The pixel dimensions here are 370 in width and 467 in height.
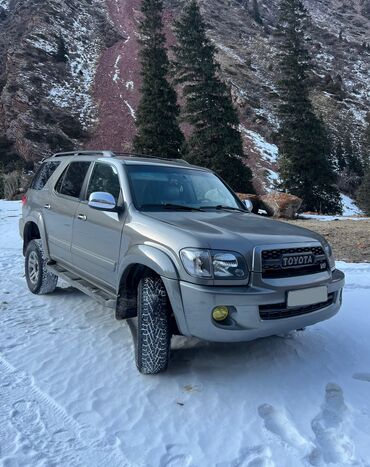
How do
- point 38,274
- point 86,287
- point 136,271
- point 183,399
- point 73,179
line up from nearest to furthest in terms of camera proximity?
1. point 183,399
2. point 136,271
3. point 86,287
4. point 73,179
5. point 38,274

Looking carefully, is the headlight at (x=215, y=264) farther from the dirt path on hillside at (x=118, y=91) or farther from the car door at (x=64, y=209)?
the dirt path on hillside at (x=118, y=91)

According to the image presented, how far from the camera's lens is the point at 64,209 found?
15.7ft

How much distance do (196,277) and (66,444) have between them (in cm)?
137

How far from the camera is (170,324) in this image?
11.0 feet

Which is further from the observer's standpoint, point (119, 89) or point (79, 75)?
point (119, 89)

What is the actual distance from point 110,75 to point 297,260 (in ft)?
176

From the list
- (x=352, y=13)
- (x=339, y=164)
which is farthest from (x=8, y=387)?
(x=352, y=13)

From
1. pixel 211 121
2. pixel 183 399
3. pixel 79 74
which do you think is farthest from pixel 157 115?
pixel 79 74

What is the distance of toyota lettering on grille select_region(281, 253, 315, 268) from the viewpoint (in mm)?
3188

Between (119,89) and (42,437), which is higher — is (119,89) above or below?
above

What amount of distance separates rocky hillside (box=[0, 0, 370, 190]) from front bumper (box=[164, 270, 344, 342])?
1180 inches

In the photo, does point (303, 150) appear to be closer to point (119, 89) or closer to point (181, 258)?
point (181, 258)

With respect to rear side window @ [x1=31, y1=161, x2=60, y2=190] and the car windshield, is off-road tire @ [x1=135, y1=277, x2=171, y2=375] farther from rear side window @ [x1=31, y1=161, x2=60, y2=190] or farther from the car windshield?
rear side window @ [x1=31, y1=161, x2=60, y2=190]

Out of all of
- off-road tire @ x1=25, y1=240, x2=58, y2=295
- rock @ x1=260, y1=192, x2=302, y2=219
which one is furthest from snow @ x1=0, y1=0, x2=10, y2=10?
off-road tire @ x1=25, y1=240, x2=58, y2=295
